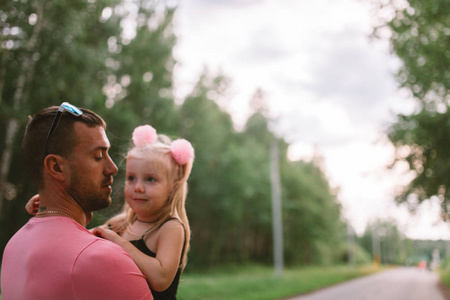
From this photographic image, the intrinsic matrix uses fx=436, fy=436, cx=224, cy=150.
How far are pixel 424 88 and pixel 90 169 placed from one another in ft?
48.0

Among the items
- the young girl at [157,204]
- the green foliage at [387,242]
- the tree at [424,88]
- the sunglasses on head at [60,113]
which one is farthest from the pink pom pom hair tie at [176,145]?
the green foliage at [387,242]

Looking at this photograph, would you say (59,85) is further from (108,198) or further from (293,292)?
(108,198)

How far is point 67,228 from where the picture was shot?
1.15m

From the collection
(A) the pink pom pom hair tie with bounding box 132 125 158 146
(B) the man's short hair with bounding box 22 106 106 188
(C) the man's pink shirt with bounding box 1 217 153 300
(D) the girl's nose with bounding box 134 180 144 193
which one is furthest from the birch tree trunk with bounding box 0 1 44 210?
(C) the man's pink shirt with bounding box 1 217 153 300

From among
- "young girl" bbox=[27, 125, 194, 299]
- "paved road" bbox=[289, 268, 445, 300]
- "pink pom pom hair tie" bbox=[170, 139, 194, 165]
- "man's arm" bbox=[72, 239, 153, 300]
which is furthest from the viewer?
"paved road" bbox=[289, 268, 445, 300]

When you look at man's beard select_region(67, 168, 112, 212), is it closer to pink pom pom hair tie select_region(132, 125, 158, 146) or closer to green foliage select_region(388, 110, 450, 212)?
pink pom pom hair tie select_region(132, 125, 158, 146)

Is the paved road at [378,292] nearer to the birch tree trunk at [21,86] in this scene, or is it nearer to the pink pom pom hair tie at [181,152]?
the birch tree trunk at [21,86]

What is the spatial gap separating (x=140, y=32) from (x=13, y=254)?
2247 cm

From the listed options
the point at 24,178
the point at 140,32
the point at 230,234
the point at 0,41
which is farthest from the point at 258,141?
the point at 0,41

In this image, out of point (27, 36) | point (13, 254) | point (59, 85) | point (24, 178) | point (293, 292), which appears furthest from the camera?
point (24, 178)

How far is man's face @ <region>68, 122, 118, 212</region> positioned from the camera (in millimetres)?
1257

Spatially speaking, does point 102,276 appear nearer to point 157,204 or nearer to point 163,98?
point 157,204

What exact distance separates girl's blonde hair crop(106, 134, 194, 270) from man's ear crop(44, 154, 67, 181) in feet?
2.52

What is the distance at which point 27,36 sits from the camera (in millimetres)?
14852
